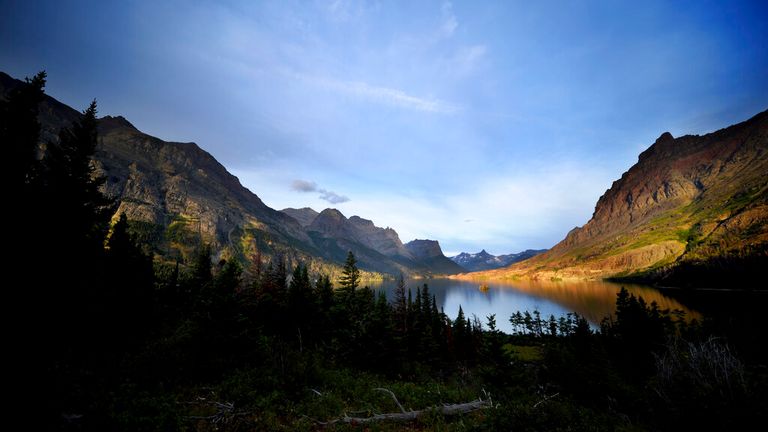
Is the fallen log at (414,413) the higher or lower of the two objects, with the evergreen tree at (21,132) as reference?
lower

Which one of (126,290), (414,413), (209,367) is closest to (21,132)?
(209,367)

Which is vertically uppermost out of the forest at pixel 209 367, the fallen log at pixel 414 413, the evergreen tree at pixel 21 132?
the evergreen tree at pixel 21 132

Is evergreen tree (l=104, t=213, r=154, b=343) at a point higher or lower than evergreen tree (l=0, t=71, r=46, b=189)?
lower

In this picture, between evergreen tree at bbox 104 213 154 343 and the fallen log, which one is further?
evergreen tree at bbox 104 213 154 343

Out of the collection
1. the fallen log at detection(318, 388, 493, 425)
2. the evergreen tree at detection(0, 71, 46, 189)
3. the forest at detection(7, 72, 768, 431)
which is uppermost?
the evergreen tree at detection(0, 71, 46, 189)

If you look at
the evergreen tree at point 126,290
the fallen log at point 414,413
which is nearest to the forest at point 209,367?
the fallen log at point 414,413

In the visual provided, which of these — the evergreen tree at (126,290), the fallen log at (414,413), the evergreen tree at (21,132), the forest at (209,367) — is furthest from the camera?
the evergreen tree at (126,290)

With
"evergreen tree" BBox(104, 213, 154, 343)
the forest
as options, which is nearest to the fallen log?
the forest

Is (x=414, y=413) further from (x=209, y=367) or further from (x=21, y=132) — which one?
(x=21, y=132)

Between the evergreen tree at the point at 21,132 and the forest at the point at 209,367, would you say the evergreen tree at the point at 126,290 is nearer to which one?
the forest at the point at 209,367

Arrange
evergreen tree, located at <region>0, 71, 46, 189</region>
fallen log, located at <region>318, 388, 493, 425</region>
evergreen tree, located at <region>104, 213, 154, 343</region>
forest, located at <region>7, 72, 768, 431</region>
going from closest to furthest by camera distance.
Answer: forest, located at <region>7, 72, 768, 431</region>, evergreen tree, located at <region>0, 71, 46, 189</region>, fallen log, located at <region>318, 388, 493, 425</region>, evergreen tree, located at <region>104, 213, 154, 343</region>

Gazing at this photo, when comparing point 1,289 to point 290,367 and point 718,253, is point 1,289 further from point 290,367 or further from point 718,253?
point 718,253

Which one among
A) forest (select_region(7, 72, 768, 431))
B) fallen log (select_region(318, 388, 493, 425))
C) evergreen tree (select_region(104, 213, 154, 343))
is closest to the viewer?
forest (select_region(7, 72, 768, 431))

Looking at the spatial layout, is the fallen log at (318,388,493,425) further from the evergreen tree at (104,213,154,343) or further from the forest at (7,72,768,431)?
the evergreen tree at (104,213,154,343)
